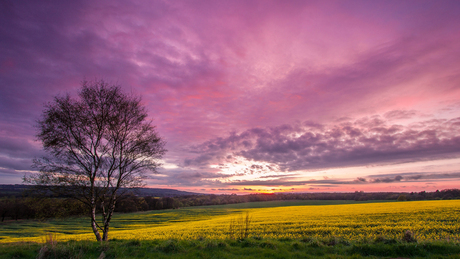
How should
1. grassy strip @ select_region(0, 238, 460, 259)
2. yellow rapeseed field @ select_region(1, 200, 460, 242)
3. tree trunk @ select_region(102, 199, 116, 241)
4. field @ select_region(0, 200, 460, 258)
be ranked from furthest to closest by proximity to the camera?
yellow rapeseed field @ select_region(1, 200, 460, 242) → tree trunk @ select_region(102, 199, 116, 241) → field @ select_region(0, 200, 460, 258) → grassy strip @ select_region(0, 238, 460, 259)

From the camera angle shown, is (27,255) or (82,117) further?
(82,117)

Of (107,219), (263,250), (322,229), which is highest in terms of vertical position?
(107,219)

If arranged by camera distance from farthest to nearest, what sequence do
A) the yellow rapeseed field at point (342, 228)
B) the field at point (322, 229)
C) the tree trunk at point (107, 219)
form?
the yellow rapeseed field at point (342, 228)
the tree trunk at point (107, 219)
the field at point (322, 229)

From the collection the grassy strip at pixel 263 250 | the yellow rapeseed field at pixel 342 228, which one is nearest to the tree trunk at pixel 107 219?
the yellow rapeseed field at pixel 342 228

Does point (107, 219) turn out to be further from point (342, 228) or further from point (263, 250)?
point (342, 228)

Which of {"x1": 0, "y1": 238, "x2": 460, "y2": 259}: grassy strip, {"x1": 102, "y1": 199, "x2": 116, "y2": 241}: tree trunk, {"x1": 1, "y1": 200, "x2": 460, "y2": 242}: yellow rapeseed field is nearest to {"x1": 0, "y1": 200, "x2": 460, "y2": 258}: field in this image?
{"x1": 1, "y1": 200, "x2": 460, "y2": 242}: yellow rapeseed field

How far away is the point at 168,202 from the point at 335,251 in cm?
11949

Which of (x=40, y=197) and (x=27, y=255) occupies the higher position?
(x=40, y=197)

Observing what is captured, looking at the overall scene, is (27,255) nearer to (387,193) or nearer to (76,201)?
(76,201)

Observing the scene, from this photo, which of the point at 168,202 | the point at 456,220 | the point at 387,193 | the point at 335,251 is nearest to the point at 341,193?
the point at 387,193

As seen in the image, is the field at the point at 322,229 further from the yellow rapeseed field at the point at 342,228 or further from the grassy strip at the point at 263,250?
the grassy strip at the point at 263,250

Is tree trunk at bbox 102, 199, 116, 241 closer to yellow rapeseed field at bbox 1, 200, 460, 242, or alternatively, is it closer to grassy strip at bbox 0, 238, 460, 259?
yellow rapeseed field at bbox 1, 200, 460, 242

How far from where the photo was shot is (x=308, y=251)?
909cm

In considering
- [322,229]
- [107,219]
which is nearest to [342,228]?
[322,229]
